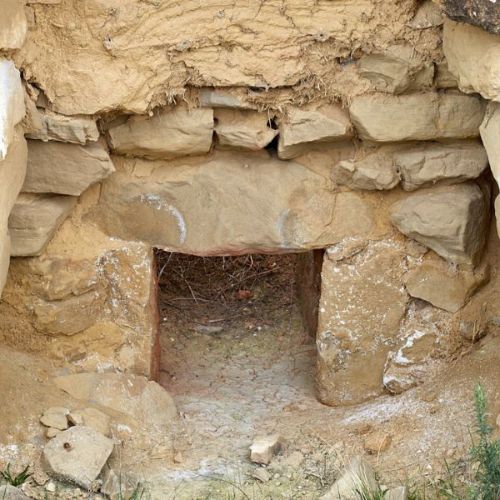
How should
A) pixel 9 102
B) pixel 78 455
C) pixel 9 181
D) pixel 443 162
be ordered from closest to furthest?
1. pixel 9 102
2. pixel 9 181
3. pixel 78 455
4. pixel 443 162

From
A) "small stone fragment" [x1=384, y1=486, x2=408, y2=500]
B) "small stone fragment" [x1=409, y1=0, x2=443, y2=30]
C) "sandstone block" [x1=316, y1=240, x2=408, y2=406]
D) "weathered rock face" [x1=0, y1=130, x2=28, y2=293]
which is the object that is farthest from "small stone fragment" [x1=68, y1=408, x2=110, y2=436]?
"small stone fragment" [x1=409, y1=0, x2=443, y2=30]

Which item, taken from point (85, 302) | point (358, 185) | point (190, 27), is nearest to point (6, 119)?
point (190, 27)

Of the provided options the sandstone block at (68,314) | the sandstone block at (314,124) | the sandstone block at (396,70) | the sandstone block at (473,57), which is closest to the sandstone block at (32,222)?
the sandstone block at (68,314)

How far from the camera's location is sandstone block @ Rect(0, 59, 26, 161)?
376cm

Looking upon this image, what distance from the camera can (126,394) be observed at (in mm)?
4789

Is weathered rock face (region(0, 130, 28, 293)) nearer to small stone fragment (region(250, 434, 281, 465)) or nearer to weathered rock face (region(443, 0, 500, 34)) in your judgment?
small stone fragment (region(250, 434, 281, 465))

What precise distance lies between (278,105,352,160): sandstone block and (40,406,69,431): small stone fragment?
51.5 inches

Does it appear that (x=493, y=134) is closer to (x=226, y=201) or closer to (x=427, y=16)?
(x=427, y=16)

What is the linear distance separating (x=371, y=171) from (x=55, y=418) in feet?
4.95

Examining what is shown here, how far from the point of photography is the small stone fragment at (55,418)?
14.5 feet

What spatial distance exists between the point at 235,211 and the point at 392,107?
75 cm

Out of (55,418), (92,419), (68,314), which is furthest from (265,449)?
(68,314)

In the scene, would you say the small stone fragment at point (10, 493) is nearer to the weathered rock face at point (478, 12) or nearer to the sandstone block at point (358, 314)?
the sandstone block at point (358, 314)

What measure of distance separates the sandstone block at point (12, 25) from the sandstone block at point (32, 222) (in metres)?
0.70
